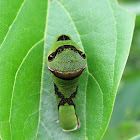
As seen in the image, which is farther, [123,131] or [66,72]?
[123,131]

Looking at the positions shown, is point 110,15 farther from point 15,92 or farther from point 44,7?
point 15,92

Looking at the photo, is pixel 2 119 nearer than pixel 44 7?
Yes

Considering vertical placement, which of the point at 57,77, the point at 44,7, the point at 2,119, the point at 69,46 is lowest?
the point at 2,119

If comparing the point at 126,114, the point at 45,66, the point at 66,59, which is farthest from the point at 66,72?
the point at 126,114

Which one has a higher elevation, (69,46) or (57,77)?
(69,46)

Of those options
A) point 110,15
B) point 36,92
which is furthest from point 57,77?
point 110,15

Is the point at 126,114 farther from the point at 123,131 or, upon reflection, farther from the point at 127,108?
the point at 123,131

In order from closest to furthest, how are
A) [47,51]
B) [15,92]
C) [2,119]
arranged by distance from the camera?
[2,119]
[15,92]
[47,51]
